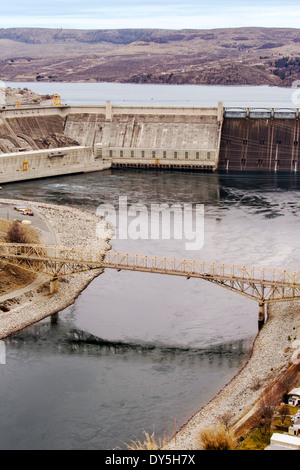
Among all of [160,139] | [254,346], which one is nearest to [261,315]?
[254,346]

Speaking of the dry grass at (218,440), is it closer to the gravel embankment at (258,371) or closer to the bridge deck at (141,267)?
the gravel embankment at (258,371)

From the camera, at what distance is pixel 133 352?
3953 centimetres

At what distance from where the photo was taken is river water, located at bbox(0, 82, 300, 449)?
32.8 meters

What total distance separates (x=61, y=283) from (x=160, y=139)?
167 ft

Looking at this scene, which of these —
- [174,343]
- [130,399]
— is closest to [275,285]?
[174,343]

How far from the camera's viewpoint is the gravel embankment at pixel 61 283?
43.2m

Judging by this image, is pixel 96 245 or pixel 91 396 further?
pixel 96 245

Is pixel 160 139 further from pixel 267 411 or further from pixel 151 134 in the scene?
pixel 267 411

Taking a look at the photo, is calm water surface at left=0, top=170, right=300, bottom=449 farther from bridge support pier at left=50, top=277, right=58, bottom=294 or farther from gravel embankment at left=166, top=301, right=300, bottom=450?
bridge support pier at left=50, top=277, right=58, bottom=294

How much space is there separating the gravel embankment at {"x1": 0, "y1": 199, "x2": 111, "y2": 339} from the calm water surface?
746mm

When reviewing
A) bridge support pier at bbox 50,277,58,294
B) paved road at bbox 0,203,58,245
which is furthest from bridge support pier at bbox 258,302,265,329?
paved road at bbox 0,203,58,245

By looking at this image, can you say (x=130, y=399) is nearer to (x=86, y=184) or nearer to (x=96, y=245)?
(x=96, y=245)
